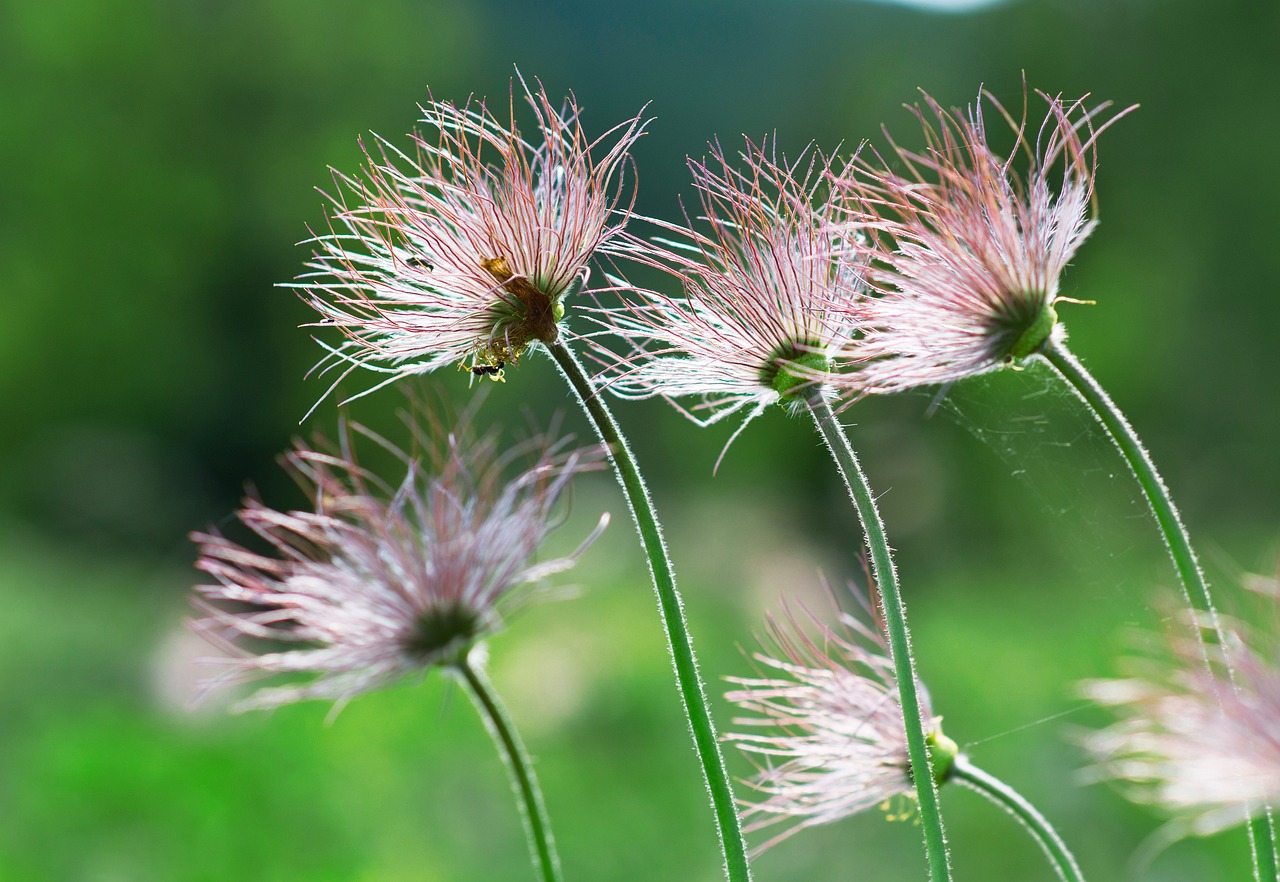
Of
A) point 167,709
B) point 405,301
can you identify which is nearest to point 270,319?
point 167,709

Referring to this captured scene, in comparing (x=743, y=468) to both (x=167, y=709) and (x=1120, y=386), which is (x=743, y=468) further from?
(x=167, y=709)

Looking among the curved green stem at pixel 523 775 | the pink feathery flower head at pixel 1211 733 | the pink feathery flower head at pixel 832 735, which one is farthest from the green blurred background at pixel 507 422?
the pink feathery flower head at pixel 1211 733

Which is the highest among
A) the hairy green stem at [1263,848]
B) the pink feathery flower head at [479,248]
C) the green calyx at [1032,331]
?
the pink feathery flower head at [479,248]

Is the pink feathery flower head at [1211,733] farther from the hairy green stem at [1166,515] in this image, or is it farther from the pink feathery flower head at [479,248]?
the pink feathery flower head at [479,248]

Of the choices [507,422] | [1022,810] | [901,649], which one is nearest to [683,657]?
[901,649]

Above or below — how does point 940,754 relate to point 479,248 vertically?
below

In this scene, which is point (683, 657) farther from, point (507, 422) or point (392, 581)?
point (507, 422)
